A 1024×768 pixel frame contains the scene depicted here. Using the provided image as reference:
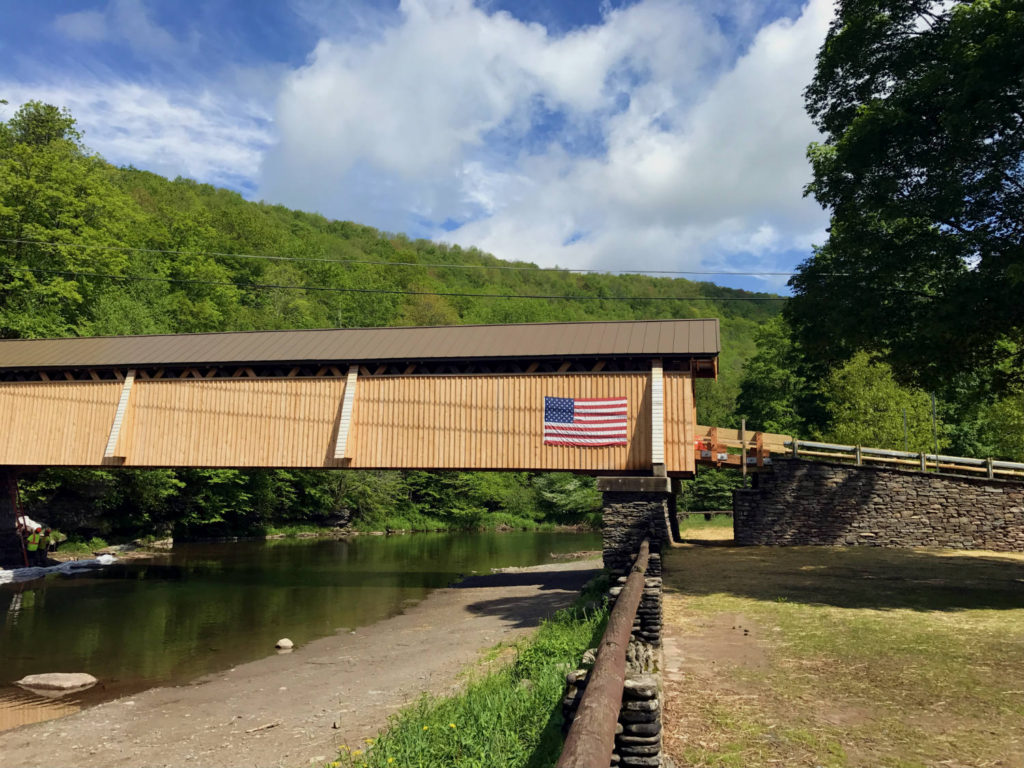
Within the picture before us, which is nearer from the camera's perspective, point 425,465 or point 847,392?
point 425,465

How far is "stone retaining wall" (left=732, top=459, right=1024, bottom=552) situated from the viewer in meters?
18.0

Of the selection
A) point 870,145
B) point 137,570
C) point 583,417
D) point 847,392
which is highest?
point 870,145

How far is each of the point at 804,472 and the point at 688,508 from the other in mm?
27933

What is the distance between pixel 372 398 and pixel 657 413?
779cm

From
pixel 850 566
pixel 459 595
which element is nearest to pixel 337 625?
pixel 459 595

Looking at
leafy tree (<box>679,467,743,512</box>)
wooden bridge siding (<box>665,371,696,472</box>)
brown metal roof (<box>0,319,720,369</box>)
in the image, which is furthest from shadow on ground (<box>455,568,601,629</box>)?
leafy tree (<box>679,467,743,512</box>)

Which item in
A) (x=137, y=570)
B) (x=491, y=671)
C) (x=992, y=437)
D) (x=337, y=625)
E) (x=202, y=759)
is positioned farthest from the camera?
(x=992, y=437)

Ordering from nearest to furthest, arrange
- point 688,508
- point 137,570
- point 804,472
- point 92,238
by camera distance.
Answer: point 804,472 < point 137,570 < point 92,238 < point 688,508

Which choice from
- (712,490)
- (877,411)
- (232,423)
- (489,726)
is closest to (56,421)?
(232,423)

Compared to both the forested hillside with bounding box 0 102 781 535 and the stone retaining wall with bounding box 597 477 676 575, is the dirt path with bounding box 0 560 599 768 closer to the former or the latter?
the stone retaining wall with bounding box 597 477 676 575

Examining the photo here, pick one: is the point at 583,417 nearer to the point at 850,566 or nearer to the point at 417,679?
the point at 850,566

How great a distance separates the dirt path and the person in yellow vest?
597 inches

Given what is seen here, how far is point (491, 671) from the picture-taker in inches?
342

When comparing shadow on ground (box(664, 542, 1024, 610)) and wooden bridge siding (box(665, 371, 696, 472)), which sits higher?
wooden bridge siding (box(665, 371, 696, 472))
